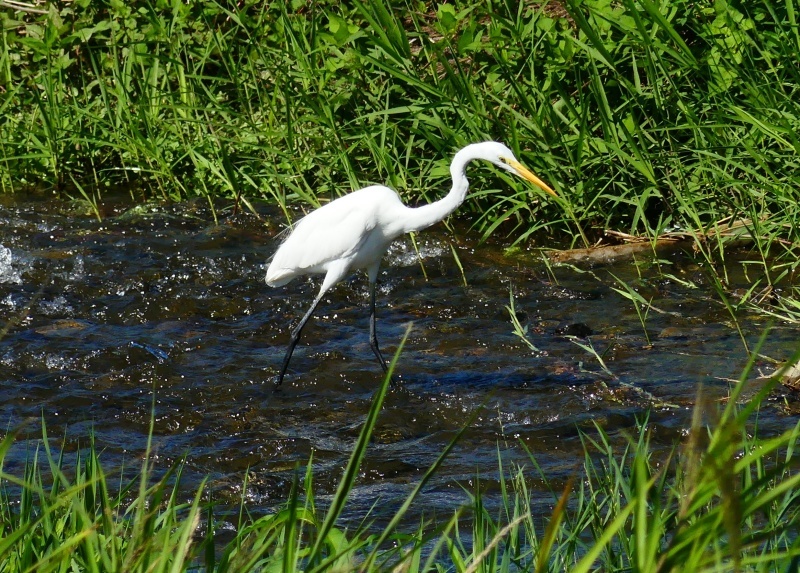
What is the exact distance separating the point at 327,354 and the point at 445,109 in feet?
5.48

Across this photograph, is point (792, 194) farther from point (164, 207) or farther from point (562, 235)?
point (164, 207)

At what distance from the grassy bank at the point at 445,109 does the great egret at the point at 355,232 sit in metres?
0.75

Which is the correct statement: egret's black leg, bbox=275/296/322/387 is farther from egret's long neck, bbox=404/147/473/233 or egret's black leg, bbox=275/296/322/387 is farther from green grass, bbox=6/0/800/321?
green grass, bbox=6/0/800/321

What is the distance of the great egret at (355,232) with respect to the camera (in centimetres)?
490

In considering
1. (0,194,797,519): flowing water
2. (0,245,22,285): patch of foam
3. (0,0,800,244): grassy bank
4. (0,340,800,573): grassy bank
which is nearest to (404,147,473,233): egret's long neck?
(0,194,797,519): flowing water

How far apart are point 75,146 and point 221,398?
3235 mm

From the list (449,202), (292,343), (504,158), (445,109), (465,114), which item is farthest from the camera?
(445,109)

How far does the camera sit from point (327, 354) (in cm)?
Answer: 525

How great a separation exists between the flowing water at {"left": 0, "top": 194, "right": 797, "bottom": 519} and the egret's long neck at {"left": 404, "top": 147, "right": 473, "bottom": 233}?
0.60m

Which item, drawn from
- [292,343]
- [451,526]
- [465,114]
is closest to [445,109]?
[465,114]

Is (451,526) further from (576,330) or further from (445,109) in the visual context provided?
(445,109)

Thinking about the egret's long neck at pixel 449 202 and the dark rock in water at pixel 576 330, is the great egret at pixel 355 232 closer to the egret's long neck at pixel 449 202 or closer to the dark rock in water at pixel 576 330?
the egret's long neck at pixel 449 202

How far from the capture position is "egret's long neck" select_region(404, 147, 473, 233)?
15.6 ft

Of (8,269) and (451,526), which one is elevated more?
(8,269)
